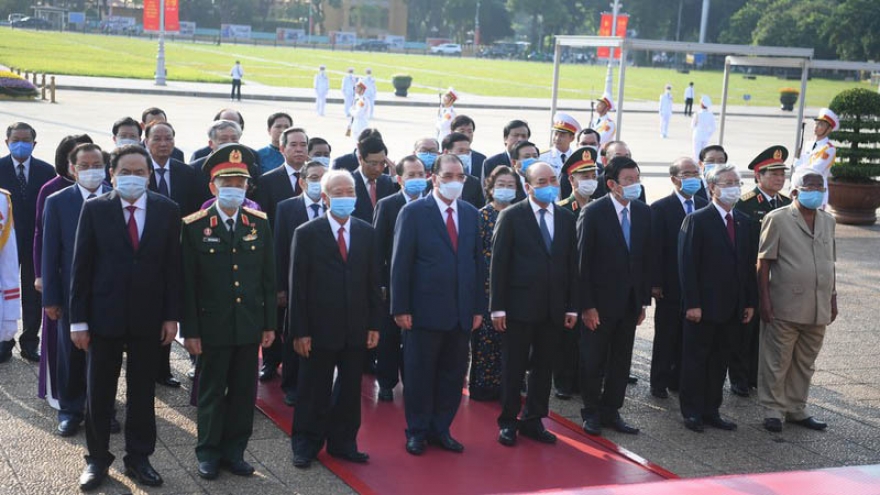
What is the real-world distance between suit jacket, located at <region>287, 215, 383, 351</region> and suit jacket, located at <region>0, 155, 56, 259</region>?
3.00m

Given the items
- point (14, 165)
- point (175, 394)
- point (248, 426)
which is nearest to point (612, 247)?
point (248, 426)

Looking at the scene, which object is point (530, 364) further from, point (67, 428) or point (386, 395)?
point (67, 428)

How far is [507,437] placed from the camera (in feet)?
23.3

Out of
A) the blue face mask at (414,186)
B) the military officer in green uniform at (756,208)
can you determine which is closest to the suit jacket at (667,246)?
the military officer in green uniform at (756,208)

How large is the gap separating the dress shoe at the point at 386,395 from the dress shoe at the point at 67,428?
2.28 meters

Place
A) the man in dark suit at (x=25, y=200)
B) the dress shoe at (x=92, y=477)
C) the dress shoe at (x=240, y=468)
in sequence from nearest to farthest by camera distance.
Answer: the dress shoe at (x=92, y=477) → the dress shoe at (x=240, y=468) → the man in dark suit at (x=25, y=200)

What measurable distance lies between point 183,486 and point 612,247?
3370 millimetres

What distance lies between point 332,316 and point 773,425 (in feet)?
11.5

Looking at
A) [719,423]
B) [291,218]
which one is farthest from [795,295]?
[291,218]

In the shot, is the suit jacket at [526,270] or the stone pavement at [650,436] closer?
the stone pavement at [650,436]

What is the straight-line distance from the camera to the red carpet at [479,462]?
6.31 metres

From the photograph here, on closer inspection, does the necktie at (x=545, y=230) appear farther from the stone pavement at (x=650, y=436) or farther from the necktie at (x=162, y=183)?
the necktie at (x=162, y=183)

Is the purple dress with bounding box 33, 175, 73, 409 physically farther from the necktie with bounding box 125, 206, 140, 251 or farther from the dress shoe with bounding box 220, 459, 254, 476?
the dress shoe with bounding box 220, 459, 254, 476

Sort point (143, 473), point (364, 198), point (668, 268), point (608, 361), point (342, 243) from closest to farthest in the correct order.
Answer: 1. point (143, 473)
2. point (342, 243)
3. point (608, 361)
4. point (364, 198)
5. point (668, 268)
